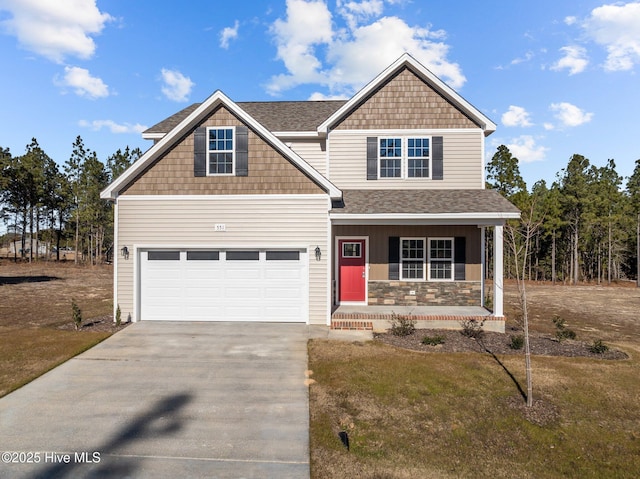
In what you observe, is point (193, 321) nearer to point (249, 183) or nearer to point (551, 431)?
point (249, 183)

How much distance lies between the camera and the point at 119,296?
11117 millimetres

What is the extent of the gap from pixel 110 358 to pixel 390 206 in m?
8.70

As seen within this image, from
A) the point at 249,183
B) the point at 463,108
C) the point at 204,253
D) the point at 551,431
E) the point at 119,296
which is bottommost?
the point at 551,431

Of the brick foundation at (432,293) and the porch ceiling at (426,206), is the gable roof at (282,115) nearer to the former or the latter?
the porch ceiling at (426,206)

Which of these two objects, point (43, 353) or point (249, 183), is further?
point (249, 183)

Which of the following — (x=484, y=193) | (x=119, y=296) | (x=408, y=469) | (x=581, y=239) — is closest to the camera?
(x=408, y=469)

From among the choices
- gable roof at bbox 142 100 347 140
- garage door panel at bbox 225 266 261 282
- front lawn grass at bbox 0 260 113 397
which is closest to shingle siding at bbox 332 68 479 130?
gable roof at bbox 142 100 347 140

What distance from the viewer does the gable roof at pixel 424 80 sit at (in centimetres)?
1248

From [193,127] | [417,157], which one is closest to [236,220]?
[193,127]

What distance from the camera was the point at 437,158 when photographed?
12805 millimetres

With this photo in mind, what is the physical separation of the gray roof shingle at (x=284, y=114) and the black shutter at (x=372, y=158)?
2.16 meters

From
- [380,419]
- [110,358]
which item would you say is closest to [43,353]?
[110,358]

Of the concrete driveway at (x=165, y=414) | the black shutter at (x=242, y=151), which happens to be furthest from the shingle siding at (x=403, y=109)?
the concrete driveway at (x=165, y=414)

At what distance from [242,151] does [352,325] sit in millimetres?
6369
